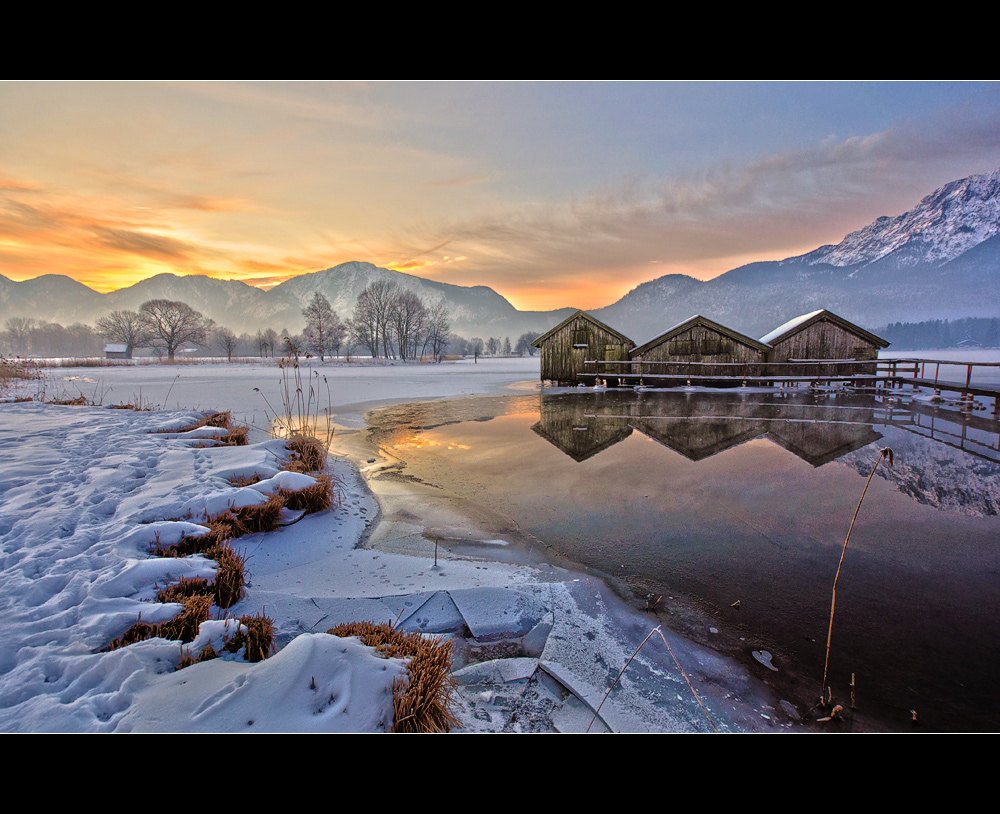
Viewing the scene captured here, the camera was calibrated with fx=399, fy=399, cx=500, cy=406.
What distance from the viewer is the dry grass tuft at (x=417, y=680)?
2.38 m

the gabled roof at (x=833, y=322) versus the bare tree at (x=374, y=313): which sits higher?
the bare tree at (x=374, y=313)

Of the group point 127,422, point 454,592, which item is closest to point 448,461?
point 454,592

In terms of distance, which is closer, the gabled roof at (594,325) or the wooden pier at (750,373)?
the wooden pier at (750,373)

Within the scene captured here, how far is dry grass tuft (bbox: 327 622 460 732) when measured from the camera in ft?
7.82

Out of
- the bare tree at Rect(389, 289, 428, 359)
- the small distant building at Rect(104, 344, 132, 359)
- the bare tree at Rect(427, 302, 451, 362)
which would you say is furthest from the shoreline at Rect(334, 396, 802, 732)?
the small distant building at Rect(104, 344, 132, 359)

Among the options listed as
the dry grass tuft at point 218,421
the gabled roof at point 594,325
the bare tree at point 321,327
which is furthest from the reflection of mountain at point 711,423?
the bare tree at point 321,327

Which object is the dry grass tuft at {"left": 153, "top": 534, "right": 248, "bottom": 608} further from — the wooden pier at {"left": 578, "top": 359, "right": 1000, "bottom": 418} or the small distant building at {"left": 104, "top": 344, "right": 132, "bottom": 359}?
A: the small distant building at {"left": 104, "top": 344, "right": 132, "bottom": 359}

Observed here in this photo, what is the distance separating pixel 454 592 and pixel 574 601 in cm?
135

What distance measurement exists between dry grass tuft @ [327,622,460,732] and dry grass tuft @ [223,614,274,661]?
0.50 metres

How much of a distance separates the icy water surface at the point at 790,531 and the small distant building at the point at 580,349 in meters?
18.7

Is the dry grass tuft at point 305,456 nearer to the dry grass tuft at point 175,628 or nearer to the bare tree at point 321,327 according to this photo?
the dry grass tuft at point 175,628

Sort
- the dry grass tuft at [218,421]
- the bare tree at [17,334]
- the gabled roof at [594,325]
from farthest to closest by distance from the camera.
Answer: the bare tree at [17,334]
the gabled roof at [594,325]
the dry grass tuft at [218,421]
